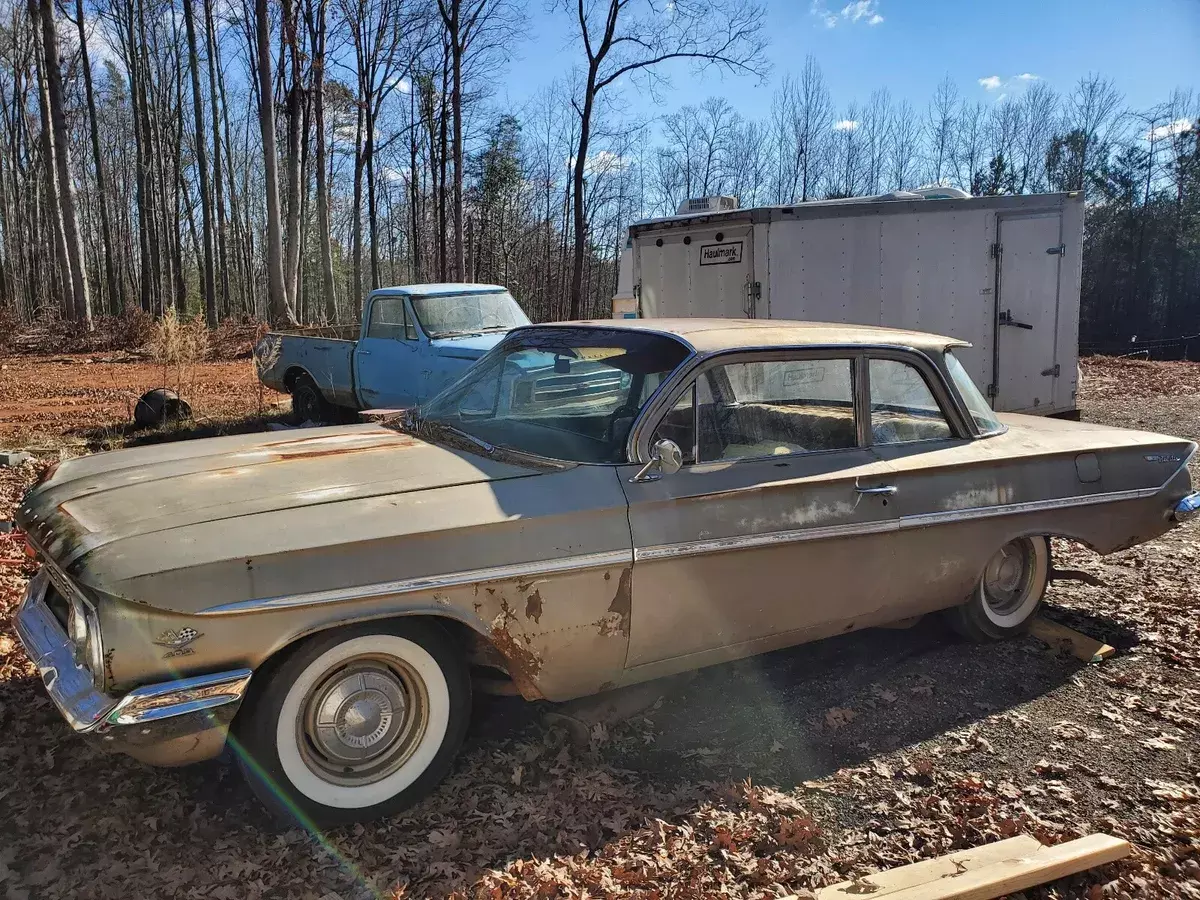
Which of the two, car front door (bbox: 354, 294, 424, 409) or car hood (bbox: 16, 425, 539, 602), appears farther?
car front door (bbox: 354, 294, 424, 409)

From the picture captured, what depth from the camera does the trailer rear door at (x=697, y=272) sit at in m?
8.72

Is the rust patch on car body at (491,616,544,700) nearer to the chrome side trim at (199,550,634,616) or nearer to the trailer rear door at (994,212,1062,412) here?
the chrome side trim at (199,550,634,616)

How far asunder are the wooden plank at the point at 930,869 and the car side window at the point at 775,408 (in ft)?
4.88

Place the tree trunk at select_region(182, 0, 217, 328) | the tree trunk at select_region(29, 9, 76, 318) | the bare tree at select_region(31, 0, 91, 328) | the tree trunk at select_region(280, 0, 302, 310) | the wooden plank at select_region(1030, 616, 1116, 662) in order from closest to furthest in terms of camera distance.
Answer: the wooden plank at select_region(1030, 616, 1116, 662) < the bare tree at select_region(31, 0, 91, 328) < the tree trunk at select_region(29, 9, 76, 318) < the tree trunk at select_region(280, 0, 302, 310) < the tree trunk at select_region(182, 0, 217, 328)

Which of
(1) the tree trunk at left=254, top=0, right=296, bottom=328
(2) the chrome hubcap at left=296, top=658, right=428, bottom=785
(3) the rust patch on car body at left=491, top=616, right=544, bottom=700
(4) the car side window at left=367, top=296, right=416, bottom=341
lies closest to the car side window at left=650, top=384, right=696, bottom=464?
(3) the rust patch on car body at left=491, top=616, right=544, bottom=700

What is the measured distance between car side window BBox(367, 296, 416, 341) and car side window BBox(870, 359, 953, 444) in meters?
6.30

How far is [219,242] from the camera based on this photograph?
1353 inches

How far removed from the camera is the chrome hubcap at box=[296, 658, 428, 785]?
2.59 m

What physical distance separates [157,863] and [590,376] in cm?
225

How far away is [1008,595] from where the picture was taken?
4.23 m

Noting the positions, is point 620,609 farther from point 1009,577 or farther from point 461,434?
point 1009,577

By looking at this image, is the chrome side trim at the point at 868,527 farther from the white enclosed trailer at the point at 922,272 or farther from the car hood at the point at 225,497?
the white enclosed trailer at the point at 922,272

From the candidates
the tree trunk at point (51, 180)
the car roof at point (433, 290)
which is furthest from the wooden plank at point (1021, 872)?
the tree trunk at point (51, 180)

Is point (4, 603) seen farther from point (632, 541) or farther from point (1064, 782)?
point (1064, 782)
